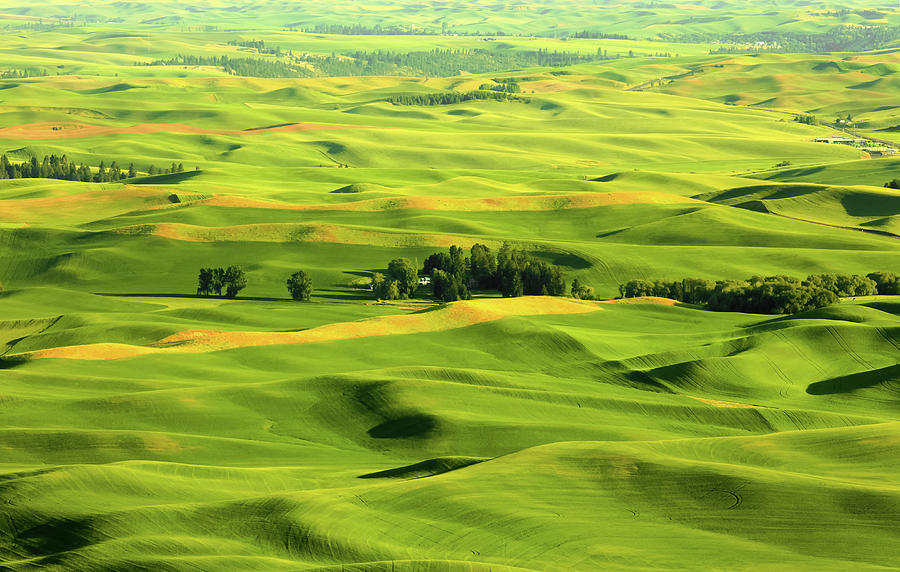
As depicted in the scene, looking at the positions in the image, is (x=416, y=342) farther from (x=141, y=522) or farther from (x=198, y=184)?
(x=198, y=184)

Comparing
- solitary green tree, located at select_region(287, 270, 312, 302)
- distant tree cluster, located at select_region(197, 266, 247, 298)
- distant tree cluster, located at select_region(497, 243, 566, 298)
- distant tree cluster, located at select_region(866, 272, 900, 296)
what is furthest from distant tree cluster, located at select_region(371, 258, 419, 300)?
distant tree cluster, located at select_region(866, 272, 900, 296)

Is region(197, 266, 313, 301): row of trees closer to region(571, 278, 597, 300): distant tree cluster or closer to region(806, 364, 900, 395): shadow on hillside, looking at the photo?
region(571, 278, 597, 300): distant tree cluster

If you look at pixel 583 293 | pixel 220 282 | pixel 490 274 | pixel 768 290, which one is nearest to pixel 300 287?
pixel 220 282

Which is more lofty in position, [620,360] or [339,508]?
[339,508]

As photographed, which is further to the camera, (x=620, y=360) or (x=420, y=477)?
Answer: (x=620, y=360)

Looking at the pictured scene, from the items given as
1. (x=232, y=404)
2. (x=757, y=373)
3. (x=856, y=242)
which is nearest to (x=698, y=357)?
(x=757, y=373)

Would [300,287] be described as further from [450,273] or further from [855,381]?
[855,381]
